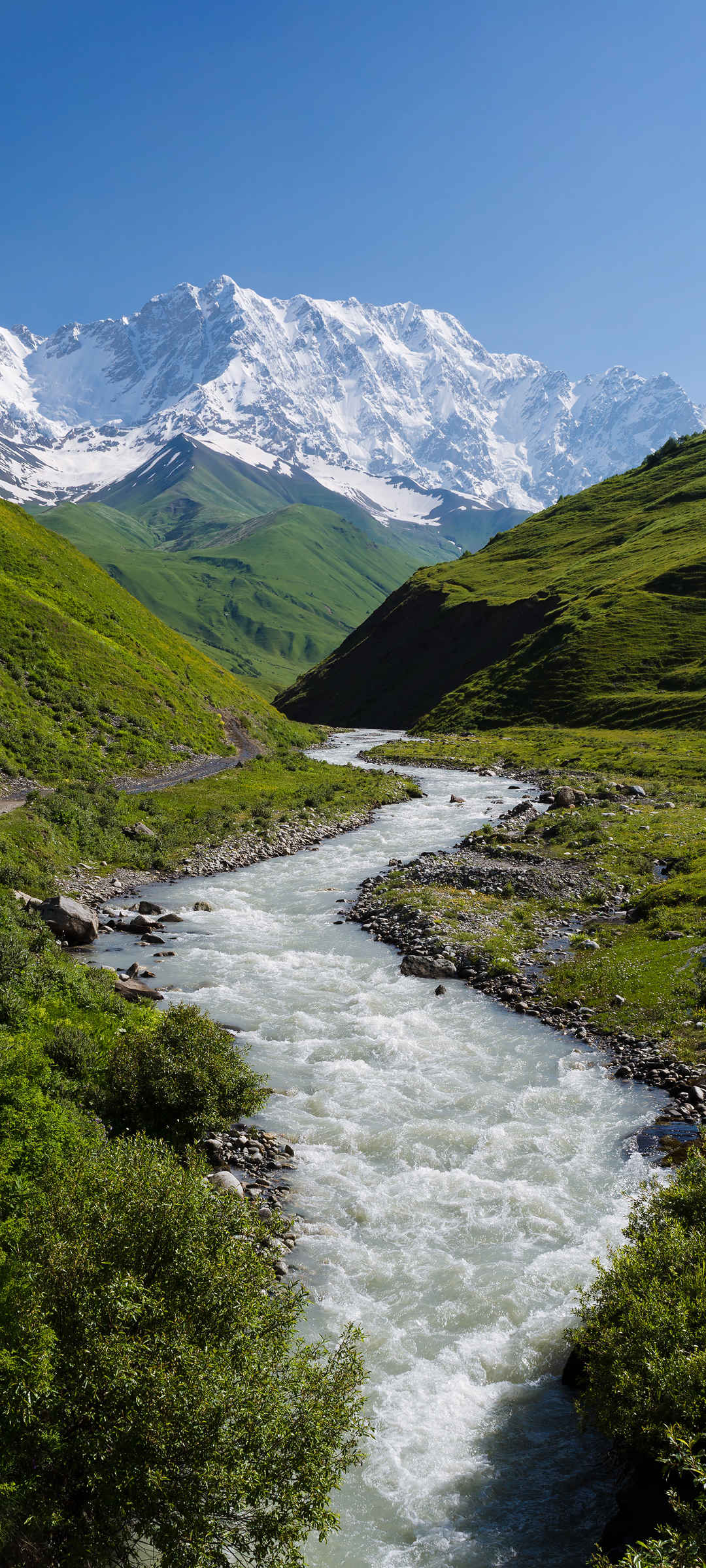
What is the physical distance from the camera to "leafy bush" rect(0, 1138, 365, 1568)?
33.1ft

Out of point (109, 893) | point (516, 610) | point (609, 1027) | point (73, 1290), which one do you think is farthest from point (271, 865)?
point (516, 610)

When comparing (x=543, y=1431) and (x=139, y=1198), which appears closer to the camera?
(x=139, y=1198)

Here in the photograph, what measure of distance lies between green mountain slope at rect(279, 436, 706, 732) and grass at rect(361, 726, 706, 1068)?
4115 centimetres

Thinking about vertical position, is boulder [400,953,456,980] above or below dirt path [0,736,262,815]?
below

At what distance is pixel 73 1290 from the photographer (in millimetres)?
11492

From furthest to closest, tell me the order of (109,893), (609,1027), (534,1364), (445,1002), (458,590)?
(458,590)
(109,893)
(445,1002)
(609,1027)
(534,1364)

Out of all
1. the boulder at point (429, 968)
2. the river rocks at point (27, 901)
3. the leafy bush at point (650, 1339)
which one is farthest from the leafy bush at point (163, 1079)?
the river rocks at point (27, 901)

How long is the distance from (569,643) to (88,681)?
90.5m

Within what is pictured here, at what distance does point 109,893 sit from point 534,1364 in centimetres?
3508

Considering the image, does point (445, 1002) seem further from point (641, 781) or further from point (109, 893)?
point (641, 781)

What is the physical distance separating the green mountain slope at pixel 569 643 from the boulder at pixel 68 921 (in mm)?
90632

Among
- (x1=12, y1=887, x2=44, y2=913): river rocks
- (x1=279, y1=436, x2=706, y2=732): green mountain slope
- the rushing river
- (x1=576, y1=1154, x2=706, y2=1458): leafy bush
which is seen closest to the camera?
(x1=576, y1=1154, x2=706, y2=1458): leafy bush

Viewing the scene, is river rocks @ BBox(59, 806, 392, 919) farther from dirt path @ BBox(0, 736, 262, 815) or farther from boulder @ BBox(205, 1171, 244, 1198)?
boulder @ BBox(205, 1171, 244, 1198)

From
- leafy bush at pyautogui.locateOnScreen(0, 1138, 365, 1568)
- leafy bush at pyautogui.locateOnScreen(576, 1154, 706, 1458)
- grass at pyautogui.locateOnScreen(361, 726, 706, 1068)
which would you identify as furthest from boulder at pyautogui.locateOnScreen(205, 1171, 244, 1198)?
grass at pyautogui.locateOnScreen(361, 726, 706, 1068)
